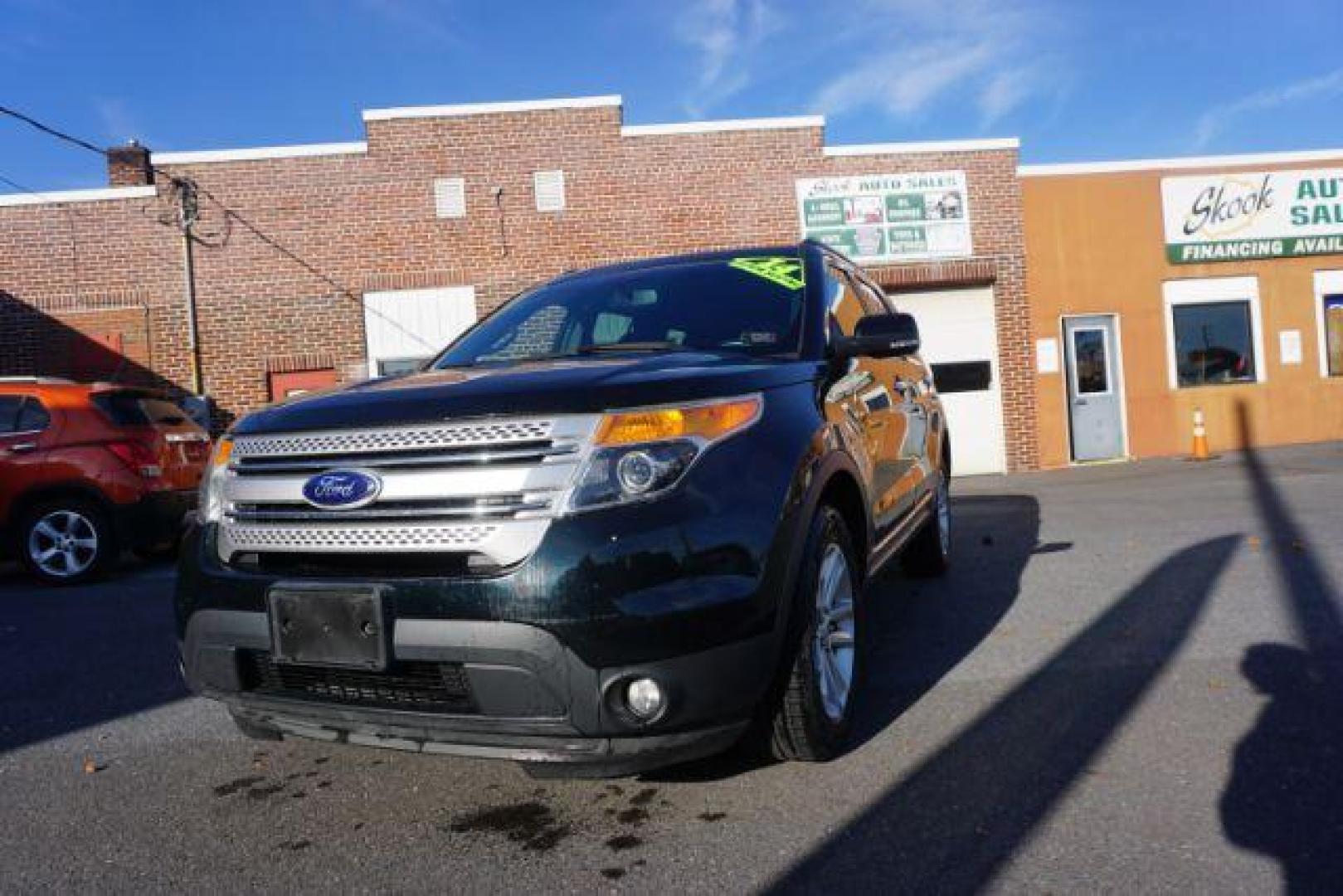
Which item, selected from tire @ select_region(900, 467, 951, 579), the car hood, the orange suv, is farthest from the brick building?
the car hood

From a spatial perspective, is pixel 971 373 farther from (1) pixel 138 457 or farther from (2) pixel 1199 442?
(1) pixel 138 457

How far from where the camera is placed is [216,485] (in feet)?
8.82

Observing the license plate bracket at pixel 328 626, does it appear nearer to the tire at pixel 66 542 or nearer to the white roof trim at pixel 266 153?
the tire at pixel 66 542

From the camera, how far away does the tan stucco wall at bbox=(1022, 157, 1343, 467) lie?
14000 mm

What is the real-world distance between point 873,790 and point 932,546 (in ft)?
9.97

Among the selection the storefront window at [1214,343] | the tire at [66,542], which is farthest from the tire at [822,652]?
the storefront window at [1214,343]

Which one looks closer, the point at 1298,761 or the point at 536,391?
the point at 536,391

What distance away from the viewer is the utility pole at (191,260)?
1283 centimetres

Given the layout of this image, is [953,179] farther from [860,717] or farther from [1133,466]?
[860,717]

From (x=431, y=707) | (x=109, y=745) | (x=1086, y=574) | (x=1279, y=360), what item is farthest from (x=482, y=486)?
(x=1279, y=360)

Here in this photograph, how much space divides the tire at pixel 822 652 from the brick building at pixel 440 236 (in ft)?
36.0

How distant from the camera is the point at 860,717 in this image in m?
3.24

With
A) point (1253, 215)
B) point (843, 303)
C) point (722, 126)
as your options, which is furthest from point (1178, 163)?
point (843, 303)

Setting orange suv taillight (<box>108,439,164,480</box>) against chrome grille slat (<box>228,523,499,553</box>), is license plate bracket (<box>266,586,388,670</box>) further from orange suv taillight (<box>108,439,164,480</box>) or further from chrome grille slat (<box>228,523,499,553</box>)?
orange suv taillight (<box>108,439,164,480</box>)
